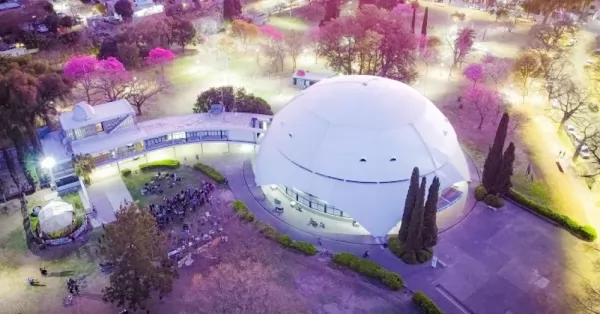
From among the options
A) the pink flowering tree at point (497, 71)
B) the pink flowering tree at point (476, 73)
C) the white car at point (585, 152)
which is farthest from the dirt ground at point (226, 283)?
the pink flowering tree at point (497, 71)

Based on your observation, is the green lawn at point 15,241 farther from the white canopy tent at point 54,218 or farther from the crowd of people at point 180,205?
the crowd of people at point 180,205

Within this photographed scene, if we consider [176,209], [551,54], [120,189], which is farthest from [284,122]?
[551,54]

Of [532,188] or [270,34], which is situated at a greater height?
[270,34]

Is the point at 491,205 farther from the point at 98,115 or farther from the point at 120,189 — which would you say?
the point at 98,115

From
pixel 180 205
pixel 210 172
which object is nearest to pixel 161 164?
pixel 210 172

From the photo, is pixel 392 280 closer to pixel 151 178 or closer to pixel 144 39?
pixel 151 178

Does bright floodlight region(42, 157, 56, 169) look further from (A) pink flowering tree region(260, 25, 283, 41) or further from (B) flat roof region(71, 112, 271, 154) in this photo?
(A) pink flowering tree region(260, 25, 283, 41)
